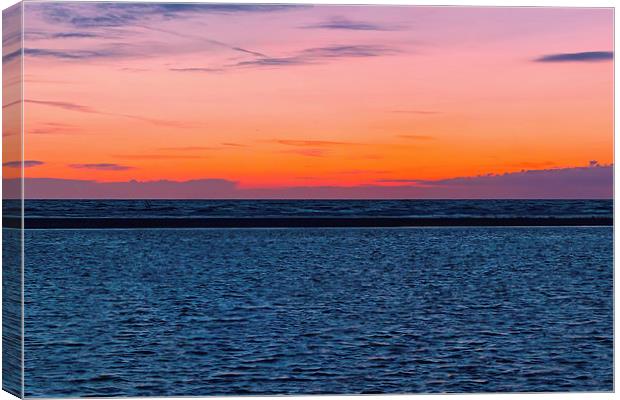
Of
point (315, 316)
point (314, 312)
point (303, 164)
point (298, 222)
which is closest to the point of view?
point (303, 164)

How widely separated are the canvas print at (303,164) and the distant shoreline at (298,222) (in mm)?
31582

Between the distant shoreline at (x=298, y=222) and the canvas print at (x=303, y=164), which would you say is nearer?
the canvas print at (x=303, y=164)

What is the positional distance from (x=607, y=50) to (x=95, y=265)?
35.8 metres

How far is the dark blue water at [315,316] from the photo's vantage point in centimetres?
1778

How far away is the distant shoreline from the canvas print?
104 feet

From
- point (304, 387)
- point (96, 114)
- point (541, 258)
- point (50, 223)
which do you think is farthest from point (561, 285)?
point (50, 223)

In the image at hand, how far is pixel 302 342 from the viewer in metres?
22.0

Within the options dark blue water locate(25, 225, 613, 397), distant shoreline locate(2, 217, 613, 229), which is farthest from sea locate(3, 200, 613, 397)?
distant shoreline locate(2, 217, 613, 229)

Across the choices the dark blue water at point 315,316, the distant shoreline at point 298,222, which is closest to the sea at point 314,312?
the dark blue water at point 315,316

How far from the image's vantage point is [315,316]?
28.6 m

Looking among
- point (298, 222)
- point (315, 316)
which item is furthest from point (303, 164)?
point (298, 222)

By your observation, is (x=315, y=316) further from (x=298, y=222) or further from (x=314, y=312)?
(x=298, y=222)

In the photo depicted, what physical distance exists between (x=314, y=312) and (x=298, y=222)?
47.5 meters

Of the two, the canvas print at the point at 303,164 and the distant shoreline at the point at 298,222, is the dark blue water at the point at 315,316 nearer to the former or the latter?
the canvas print at the point at 303,164
